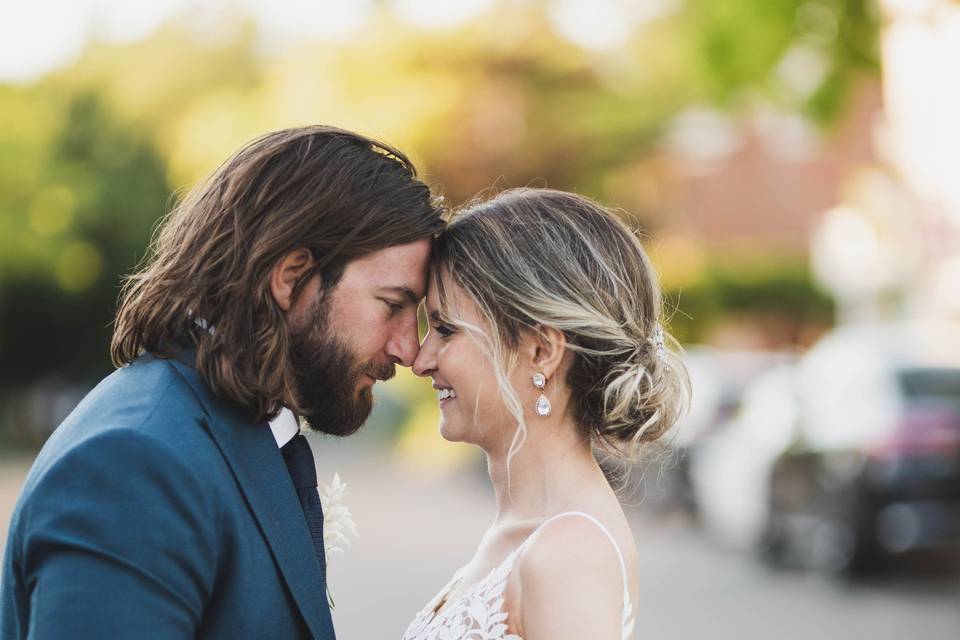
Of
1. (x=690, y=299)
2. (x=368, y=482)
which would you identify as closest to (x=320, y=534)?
(x=368, y=482)

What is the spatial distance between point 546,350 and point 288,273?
0.71 meters

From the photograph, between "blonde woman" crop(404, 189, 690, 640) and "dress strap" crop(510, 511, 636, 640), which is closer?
"dress strap" crop(510, 511, 636, 640)

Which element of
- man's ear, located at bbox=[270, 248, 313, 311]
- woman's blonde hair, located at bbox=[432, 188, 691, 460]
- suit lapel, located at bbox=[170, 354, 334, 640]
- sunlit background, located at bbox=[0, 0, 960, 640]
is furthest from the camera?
sunlit background, located at bbox=[0, 0, 960, 640]

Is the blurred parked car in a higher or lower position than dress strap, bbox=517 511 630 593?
lower

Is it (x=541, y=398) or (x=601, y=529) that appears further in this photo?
(x=541, y=398)

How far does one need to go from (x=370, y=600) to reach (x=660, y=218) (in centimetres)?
2313

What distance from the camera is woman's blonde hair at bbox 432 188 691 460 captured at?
308 cm

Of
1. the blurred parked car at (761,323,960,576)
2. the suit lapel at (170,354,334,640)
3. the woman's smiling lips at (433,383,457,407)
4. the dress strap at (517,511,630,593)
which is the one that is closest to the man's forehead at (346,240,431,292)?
the woman's smiling lips at (433,383,457,407)

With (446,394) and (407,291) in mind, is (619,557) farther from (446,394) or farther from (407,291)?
(407,291)

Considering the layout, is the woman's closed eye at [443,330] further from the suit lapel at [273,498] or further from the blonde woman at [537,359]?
the suit lapel at [273,498]

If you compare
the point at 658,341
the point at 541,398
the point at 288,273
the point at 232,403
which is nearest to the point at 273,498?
the point at 232,403

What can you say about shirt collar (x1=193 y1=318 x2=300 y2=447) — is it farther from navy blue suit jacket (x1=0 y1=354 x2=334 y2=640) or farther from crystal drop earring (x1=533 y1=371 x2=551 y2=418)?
crystal drop earring (x1=533 y1=371 x2=551 y2=418)

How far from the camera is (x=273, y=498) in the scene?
8.38 feet

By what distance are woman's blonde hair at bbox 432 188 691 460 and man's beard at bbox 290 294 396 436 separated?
1.03 feet
